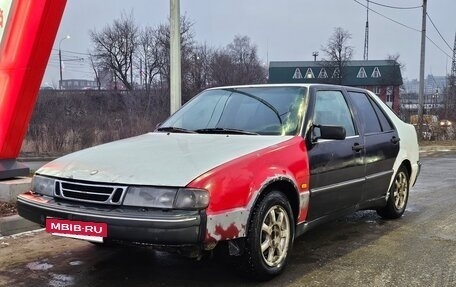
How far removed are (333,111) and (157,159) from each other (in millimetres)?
2167

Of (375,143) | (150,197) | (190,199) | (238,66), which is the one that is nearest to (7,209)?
(150,197)

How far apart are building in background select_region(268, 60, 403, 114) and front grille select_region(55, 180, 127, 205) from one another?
72.0m

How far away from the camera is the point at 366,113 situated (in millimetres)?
6012

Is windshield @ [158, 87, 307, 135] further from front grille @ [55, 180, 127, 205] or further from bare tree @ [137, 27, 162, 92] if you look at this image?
bare tree @ [137, 27, 162, 92]

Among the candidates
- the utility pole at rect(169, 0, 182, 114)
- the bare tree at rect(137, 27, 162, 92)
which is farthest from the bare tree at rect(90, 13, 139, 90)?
the utility pole at rect(169, 0, 182, 114)

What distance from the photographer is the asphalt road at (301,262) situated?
167 inches

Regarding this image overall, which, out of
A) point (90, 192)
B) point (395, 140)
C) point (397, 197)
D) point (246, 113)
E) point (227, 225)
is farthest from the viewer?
point (397, 197)

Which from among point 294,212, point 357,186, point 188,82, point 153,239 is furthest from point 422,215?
point 188,82

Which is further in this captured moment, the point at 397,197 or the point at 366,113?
the point at 397,197

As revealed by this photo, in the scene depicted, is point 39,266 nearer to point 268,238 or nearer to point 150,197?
point 150,197

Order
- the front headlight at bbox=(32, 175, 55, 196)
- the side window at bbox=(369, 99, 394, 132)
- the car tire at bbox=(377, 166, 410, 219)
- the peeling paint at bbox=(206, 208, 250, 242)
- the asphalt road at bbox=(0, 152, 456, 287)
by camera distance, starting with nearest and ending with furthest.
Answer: the peeling paint at bbox=(206, 208, 250, 242), the front headlight at bbox=(32, 175, 55, 196), the asphalt road at bbox=(0, 152, 456, 287), the side window at bbox=(369, 99, 394, 132), the car tire at bbox=(377, 166, 410, 219)

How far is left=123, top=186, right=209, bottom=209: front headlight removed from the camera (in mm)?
3607

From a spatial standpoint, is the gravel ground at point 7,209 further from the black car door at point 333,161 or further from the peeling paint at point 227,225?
the black car door at point 333,161

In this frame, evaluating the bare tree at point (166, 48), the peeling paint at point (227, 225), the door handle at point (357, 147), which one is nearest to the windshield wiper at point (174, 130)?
the peeling paint at point (227, 225)
